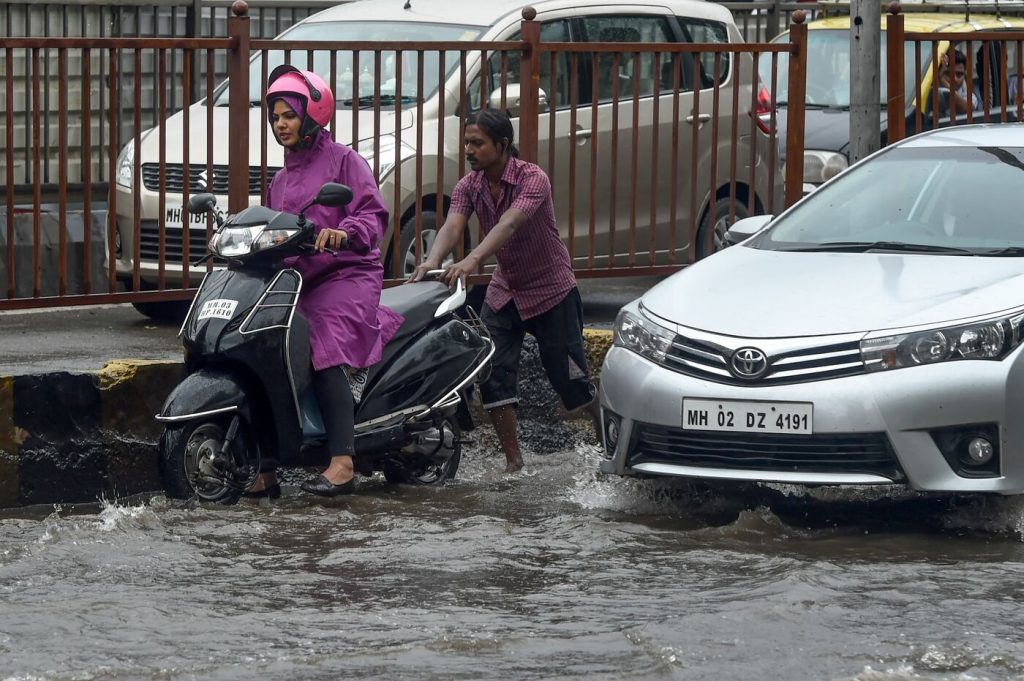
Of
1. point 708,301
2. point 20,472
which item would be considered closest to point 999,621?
point 708,301

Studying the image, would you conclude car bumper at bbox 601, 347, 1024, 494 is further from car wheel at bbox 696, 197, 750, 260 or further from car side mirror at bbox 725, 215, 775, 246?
car wheel at bbox 696, 197, 750, 260

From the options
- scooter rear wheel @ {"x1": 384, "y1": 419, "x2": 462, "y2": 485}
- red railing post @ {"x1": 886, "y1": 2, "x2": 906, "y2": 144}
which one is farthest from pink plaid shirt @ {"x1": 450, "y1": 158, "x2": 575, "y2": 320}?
red railing post @ {"x1": 886, "y1": 2, "x2": 906, "y2": 144}

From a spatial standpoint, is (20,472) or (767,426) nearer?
(767,426)

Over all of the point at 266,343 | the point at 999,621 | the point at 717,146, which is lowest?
the point at 999,621

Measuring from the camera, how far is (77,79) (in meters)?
9.30

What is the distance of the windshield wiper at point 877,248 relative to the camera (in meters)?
6.91

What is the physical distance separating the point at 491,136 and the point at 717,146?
222 cm

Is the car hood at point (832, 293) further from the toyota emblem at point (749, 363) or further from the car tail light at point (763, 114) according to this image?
the car tail light at point (763, 114)

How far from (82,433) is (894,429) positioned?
128 inches

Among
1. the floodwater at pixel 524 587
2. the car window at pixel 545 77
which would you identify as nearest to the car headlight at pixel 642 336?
the floodwater at pixel 524 587

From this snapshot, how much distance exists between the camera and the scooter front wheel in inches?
251

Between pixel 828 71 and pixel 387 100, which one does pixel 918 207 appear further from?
pixel 828 71

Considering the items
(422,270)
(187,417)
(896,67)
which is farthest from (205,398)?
(896,67)

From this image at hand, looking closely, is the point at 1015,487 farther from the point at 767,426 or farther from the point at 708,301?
the point at 708,301
